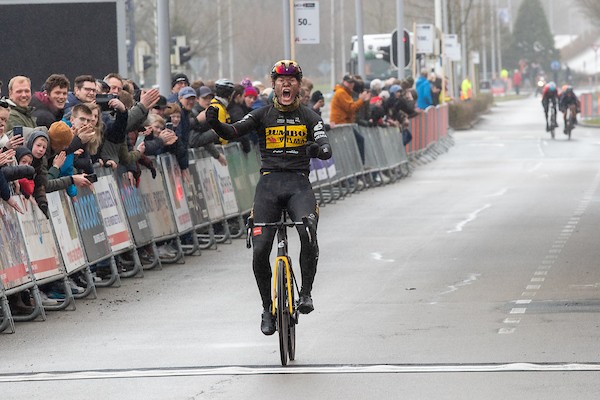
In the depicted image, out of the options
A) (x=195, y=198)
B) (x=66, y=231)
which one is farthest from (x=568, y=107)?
(x=66, y=231)

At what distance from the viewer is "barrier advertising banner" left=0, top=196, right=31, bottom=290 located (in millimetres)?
12891

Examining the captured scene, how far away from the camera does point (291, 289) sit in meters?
10.4

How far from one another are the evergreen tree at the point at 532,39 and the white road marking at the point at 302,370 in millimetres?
172406

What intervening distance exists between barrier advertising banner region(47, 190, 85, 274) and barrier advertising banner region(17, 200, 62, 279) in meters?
0.15

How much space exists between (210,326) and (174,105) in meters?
5.89

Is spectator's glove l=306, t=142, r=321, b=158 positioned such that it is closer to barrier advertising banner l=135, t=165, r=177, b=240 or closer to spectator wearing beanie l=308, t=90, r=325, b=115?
barrier advertising banner l=135, t=165, r=177, b=240

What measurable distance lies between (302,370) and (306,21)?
1854cm

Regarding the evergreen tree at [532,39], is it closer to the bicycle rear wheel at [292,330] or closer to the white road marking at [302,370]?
the bicycle rear wheel at [292,330]

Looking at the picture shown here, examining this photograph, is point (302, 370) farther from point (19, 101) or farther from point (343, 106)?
point (343, 106)

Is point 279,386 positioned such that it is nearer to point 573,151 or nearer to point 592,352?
point 592,352

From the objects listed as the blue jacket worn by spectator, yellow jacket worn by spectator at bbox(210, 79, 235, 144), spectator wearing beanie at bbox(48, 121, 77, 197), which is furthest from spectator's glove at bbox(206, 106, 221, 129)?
the blue jacket worn by spectator

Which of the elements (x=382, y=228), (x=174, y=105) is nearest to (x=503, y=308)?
(x=174, y=105)

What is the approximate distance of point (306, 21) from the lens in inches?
1107

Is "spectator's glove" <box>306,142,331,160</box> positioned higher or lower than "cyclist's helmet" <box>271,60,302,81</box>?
lower
